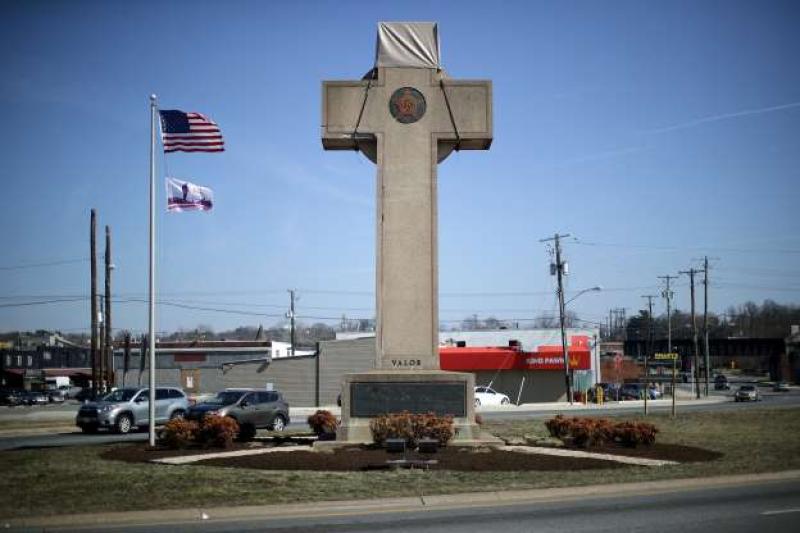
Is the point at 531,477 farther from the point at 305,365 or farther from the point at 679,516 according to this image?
the point at 305,365

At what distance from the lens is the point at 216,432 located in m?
21.5

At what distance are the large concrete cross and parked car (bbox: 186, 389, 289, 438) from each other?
9624 mm

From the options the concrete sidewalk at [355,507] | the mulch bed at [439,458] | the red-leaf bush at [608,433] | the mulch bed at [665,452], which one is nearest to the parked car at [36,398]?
the mulch bed at [439,458]

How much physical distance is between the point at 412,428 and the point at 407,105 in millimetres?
8841

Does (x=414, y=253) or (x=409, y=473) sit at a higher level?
(x=414, y=253)

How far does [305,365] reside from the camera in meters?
58.7

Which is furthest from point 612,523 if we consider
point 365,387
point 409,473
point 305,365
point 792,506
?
point 305,365

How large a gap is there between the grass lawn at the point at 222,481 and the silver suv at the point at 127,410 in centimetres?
909

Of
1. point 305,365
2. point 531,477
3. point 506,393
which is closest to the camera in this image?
point 531,477

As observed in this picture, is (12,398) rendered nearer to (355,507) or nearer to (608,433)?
(608,433)

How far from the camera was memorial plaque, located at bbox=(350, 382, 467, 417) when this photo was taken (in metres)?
21.0

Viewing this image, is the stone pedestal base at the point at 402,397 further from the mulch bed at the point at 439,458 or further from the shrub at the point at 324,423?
the shrub at the point at 324,423

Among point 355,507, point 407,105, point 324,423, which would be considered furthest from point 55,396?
point 355,507

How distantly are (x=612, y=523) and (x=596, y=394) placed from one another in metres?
51.6
